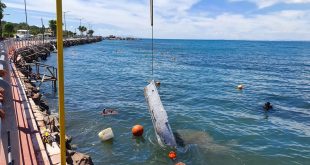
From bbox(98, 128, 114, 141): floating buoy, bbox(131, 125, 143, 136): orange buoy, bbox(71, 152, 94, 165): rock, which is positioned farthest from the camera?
bbox(131, 125, 143, 136): orange buoy

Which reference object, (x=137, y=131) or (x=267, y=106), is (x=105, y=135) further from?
(x=267, y=106)

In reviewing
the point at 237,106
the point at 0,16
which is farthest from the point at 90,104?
the point at 0,16

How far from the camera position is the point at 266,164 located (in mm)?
20875

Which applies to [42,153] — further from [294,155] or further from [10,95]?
[294,155]

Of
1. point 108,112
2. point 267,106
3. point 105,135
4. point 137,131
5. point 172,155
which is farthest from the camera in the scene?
point 267,106

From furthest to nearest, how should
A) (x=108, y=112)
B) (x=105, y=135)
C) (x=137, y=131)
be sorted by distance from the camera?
(x=108, y=112), (x=137, y=131), (x=105, y=135)

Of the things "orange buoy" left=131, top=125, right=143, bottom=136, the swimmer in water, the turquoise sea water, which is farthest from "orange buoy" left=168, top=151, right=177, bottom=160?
the swimmer in water

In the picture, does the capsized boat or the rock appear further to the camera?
the capsized boat

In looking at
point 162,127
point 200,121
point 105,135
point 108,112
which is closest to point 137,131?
point 105,135

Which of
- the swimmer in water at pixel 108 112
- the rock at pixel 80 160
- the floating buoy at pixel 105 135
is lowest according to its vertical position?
the floating buoy at pixel 105 135

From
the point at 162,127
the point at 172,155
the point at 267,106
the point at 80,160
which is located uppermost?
the point at 162,127

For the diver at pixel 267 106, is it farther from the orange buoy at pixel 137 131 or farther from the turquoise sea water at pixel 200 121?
the orange buoy at pixel 137 131

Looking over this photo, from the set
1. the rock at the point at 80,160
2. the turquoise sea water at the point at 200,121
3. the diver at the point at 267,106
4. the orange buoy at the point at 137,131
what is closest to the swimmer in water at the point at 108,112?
the turquoise sea water at the point at 200,121

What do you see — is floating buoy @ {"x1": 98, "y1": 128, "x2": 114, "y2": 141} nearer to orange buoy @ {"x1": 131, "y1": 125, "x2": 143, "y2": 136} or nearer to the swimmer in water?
orange buoy @ {"x1": 131, "y1": 125, "x2": 143, "y2": 136}
